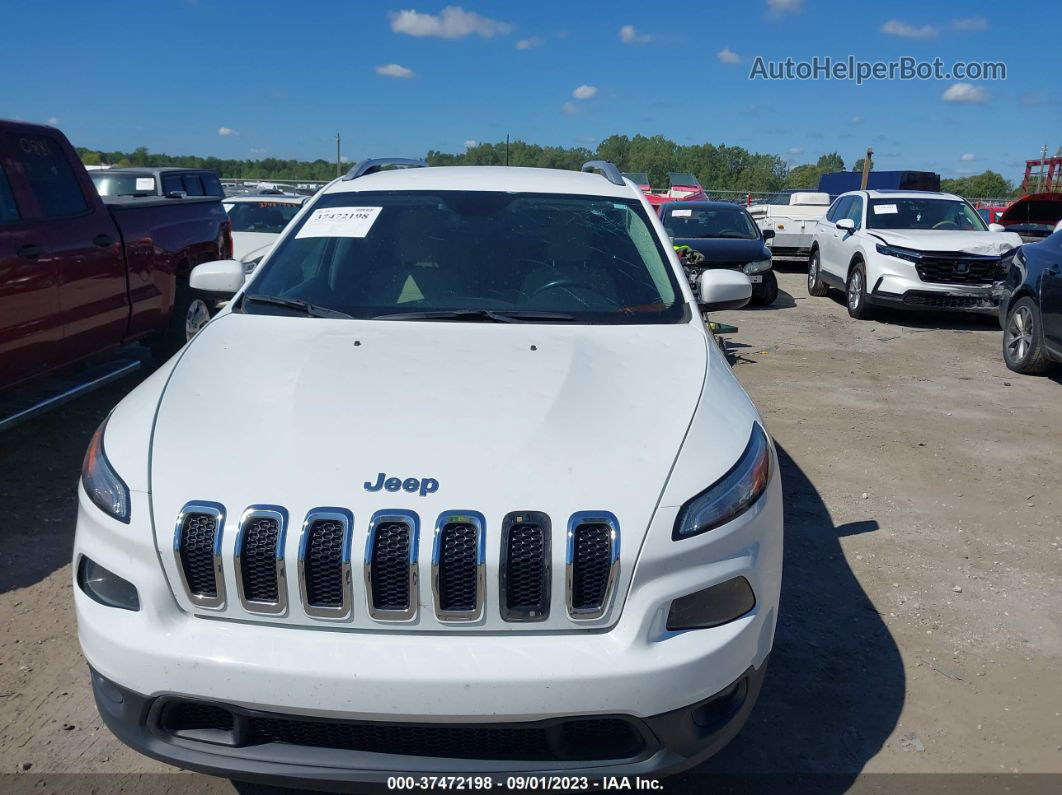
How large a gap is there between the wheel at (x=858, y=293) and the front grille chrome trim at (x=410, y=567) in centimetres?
1041

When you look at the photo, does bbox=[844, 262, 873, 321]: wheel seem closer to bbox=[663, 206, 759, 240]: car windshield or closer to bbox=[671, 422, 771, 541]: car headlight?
bbox=[663, 206, 759, 240]: car windshield

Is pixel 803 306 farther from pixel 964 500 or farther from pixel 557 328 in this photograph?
pixel 557 328

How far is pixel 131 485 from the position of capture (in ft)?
7.34

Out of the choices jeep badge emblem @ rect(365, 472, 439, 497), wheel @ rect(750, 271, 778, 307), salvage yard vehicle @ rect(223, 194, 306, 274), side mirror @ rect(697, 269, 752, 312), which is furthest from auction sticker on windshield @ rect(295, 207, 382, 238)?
wheel @ rect(750, 271, 778, 307)

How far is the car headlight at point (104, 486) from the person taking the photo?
2.21m

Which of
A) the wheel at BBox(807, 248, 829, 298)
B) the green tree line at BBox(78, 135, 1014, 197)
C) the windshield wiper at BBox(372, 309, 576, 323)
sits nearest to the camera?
the windshield wiper at BBox(372, 309, 576, 323)

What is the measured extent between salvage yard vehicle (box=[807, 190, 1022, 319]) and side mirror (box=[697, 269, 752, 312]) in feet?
25.7

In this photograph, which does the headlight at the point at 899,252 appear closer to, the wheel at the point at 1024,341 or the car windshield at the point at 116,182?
the wheel at the point at 1024,341

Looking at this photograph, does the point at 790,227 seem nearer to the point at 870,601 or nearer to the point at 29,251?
the point at 870,601

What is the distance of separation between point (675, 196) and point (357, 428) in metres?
25.7

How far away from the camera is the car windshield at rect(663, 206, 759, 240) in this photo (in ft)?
43.2

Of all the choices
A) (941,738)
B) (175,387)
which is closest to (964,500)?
(941,738)

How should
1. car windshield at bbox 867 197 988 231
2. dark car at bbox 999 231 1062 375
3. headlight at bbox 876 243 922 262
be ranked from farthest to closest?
car windshield at bbox 867 197 988 231 → headlight at bbox 876 243 922 262 → dark car at bbox 999 231 1062 375

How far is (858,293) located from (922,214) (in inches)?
56.7
